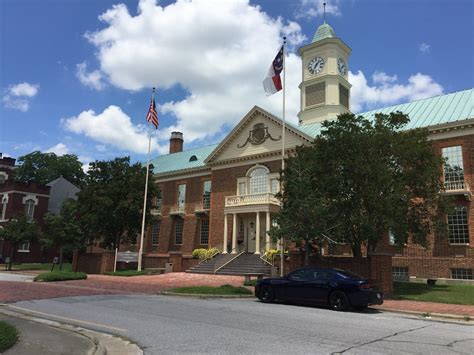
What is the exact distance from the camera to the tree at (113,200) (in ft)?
106

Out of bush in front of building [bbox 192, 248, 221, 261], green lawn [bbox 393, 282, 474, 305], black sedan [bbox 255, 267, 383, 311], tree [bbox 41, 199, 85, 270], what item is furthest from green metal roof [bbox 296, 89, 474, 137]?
tree [bbox 41, 199, 85, 270]

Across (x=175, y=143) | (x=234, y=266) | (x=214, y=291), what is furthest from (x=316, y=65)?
(x=214, y=291)

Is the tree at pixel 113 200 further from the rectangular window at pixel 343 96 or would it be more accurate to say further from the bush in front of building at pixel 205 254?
the rectangular window at pixel 343 96

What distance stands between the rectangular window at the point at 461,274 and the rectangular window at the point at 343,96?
20480mm

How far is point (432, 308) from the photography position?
46.4 ft

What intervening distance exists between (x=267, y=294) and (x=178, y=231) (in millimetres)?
27438

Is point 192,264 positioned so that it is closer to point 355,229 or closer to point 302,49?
point 355,229

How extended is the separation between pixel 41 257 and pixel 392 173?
43.2 metres

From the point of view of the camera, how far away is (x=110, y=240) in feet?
112

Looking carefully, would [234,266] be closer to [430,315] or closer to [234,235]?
[234,235]

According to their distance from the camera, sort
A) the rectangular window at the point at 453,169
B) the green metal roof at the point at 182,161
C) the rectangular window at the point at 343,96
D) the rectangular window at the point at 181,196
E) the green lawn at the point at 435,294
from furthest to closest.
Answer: the green metal roof at the point at 182,161
the rectangular window at the point at 181,196
the rectangular window at the point at 343,96
the rectangular window at the point at 453,169
the green lawn at the point at 435,294

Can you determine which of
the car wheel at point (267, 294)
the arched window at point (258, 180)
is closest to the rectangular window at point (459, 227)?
the arched window at point (258, 180)

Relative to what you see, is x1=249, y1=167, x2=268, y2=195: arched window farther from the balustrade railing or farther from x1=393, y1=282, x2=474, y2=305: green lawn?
x1=393, y1=282, x2=474, y2=305: green lawn

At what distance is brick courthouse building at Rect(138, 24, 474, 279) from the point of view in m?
25.3
